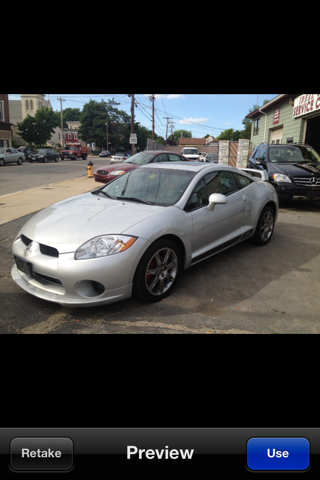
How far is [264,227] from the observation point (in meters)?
5.51

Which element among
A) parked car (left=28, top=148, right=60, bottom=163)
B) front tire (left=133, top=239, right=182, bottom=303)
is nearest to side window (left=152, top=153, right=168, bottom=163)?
front tire (left=133, top=239, right=182, bottom=303)

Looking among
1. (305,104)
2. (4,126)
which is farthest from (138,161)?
(4,126)

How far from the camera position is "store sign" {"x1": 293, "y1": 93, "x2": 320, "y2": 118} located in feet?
41.3

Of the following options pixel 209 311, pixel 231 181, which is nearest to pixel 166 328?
pixel 209 311

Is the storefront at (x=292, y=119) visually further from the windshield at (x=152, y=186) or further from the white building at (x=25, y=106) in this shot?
the white building at (x=25, y=106)

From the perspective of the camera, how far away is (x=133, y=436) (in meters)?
1.06

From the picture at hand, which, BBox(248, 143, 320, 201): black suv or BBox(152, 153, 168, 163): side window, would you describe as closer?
BBox(248, 143, 320, 201): black suv

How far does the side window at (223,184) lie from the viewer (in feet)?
14.4

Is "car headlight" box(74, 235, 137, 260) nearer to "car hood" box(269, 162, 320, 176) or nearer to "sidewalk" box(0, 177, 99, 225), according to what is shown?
"sidewalk" box(0, 177, 99, 225)

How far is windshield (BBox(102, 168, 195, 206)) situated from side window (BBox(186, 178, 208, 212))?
5.2 inches

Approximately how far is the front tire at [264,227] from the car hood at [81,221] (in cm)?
230
